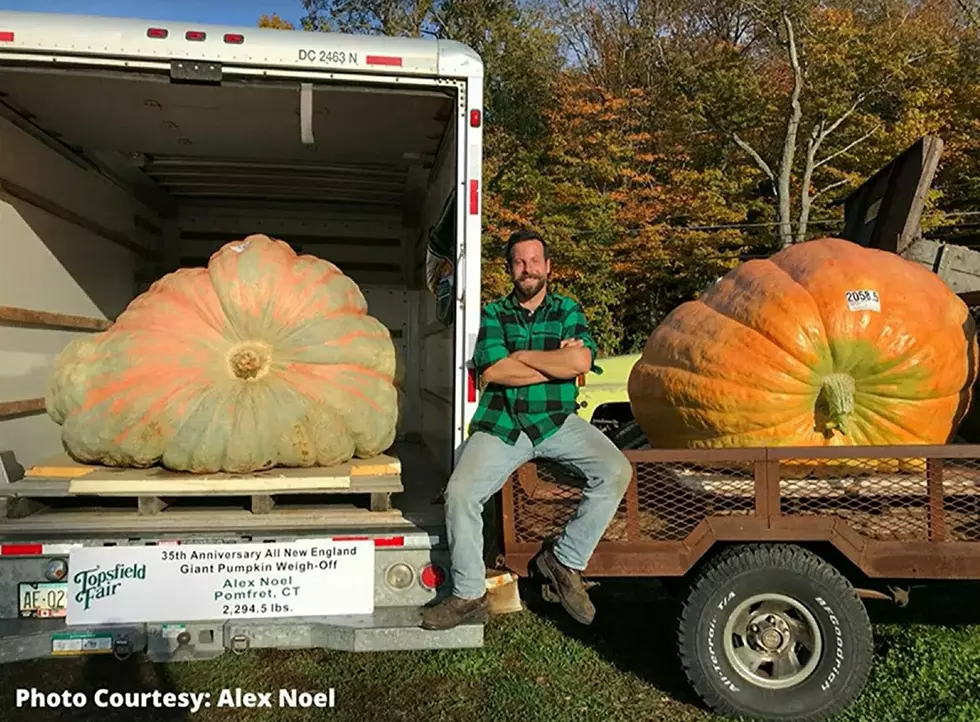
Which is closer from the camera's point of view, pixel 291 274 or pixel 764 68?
pixel 291 274

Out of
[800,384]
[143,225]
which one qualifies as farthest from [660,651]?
[143,225]

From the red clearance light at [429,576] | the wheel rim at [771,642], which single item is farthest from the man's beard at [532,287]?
the wheel rim at [771,642]

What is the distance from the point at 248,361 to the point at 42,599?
4.05 feet

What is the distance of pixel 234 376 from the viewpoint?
374 cm

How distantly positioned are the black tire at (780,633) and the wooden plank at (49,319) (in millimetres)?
3282

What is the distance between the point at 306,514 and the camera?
348 cm

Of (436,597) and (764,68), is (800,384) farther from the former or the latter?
(764,68)

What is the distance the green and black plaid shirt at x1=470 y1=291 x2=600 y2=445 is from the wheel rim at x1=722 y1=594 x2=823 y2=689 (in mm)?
1091

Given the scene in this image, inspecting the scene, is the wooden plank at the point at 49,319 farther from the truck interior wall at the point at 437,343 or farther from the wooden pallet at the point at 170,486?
the truck interior wall at the point at 437,343

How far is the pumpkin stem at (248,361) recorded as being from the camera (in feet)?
12.3

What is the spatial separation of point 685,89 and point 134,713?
69.7 ft

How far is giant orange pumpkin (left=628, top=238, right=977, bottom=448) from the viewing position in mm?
3639

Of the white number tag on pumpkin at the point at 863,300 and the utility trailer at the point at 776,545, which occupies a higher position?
the white number tag on pumpkin at the point at 863,300

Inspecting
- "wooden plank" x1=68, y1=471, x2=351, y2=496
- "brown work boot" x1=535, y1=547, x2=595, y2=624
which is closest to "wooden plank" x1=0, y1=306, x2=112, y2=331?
"wooden plank" x1=68, y1=471, x2=351, y2=496
